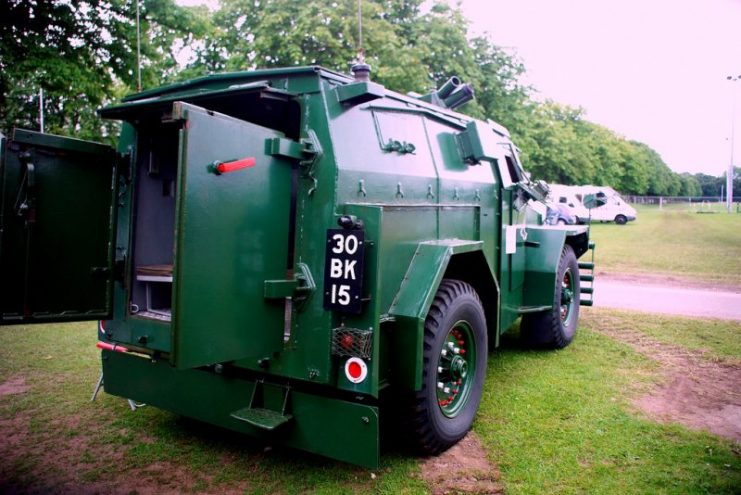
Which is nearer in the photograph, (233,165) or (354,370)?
(233,165)

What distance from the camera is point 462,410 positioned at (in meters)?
4.17

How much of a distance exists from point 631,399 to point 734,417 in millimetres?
757

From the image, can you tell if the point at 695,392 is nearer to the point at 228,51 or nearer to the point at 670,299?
the point at 670,299

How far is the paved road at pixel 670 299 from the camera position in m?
8.75

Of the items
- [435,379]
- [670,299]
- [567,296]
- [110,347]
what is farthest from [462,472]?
[670,299]

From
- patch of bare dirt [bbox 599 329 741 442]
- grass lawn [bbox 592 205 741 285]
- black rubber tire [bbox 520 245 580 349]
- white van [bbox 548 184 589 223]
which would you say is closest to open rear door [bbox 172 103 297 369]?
patch of bare dirt [bbox 599 329 741 442]

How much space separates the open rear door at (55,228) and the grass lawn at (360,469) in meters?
1.02

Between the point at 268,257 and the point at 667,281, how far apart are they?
10590mm

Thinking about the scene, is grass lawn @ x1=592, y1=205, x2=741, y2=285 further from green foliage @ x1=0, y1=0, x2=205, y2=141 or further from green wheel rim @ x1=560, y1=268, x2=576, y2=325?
green foliage @ x1=0, y1=0, x2=205, y2=141

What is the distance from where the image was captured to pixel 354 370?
10.7 feet

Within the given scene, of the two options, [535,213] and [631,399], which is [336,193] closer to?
[631,399]

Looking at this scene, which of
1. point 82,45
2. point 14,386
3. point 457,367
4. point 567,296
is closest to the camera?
point 457,367

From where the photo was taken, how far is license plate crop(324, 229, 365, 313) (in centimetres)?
317

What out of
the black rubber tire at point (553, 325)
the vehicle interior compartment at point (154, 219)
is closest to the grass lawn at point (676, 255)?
the black rubber tire at point (553, 325)
